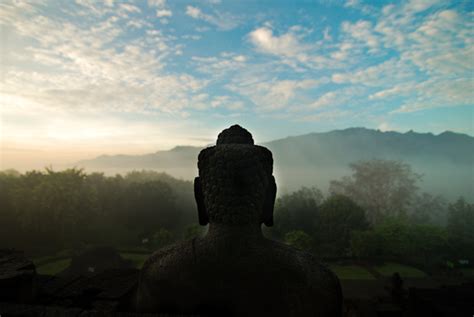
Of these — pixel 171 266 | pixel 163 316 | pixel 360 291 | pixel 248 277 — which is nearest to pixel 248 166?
pixel 248 277

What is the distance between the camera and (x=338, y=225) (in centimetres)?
4547

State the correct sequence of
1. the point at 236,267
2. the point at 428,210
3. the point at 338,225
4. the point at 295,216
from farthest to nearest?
the point at 428,210
the point at 295,216
the point at 338,225
the point at 236,267

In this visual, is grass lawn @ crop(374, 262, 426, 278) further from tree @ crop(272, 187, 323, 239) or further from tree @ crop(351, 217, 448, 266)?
tree @ crop(272, 187, 323, 239)

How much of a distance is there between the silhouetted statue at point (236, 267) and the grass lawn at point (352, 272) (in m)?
32.4

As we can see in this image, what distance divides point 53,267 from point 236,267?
37.5 m

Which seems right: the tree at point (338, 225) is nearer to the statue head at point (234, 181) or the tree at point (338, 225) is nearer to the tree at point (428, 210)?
the tree at point (428, 210)

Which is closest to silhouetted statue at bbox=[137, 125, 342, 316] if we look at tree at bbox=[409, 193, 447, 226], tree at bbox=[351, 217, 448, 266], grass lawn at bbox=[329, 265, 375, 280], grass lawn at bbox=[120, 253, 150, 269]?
grass lawn at bbox=[329, 265, 375, 280]

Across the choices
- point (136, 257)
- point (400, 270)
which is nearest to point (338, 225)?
point (400, 270)

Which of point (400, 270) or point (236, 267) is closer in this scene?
point (236, 267)

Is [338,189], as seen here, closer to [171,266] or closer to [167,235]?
[167,235]

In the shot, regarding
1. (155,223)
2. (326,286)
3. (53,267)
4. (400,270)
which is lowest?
(400,270)

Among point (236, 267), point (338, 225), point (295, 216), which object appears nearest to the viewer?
point (236, 267)

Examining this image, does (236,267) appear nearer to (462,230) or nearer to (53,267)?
(53,267)

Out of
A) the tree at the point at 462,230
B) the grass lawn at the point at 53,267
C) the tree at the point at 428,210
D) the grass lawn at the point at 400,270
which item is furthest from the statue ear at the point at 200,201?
the tree at the point at 428,210
